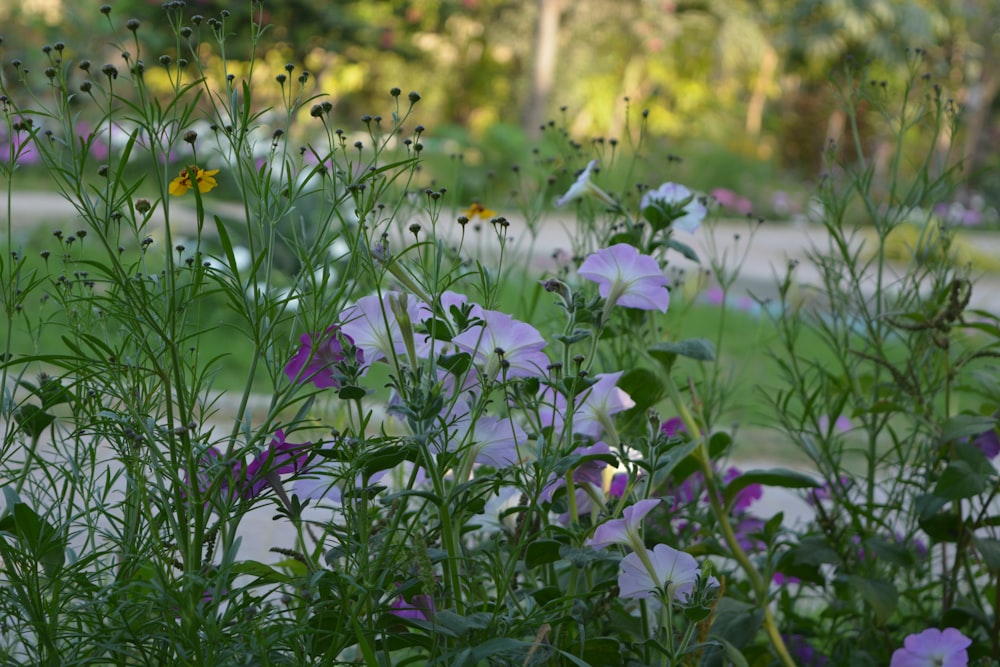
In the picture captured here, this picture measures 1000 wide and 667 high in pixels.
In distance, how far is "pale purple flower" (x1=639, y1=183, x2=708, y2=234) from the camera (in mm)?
1347

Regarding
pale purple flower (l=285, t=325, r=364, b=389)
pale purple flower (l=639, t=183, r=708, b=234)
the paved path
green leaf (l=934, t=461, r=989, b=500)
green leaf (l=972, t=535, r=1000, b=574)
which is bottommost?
green leaf (l=972, t=535, r=1000, b=574)

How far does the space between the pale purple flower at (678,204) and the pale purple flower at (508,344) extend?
16.1 inches

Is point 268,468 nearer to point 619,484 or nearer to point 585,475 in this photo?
point 585,475

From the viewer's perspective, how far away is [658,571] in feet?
3.35

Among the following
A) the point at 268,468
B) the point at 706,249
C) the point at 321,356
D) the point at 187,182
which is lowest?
the point at 268,468

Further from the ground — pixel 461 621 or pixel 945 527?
pixel 945 527

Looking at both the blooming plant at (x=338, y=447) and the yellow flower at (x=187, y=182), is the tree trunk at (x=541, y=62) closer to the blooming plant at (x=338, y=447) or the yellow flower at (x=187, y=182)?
the blooming plant at (x=338, y=447)

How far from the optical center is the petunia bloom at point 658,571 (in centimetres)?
100

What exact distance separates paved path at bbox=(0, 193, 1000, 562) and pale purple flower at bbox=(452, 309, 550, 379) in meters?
1.64

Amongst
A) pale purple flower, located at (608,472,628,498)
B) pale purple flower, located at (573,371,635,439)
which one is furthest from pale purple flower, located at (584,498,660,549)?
pale purple flower, located at (608,472,628,498)

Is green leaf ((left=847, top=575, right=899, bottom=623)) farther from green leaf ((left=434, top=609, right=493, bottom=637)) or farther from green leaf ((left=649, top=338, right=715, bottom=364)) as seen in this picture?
green leaf ((left=434, top=609, right=493, bottom=637))

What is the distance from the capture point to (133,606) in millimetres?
928

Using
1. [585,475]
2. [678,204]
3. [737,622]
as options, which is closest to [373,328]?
[585,475]

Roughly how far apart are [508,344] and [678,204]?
0.45 metres
